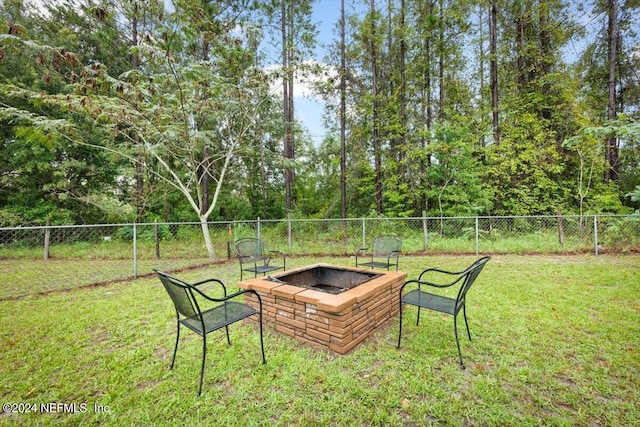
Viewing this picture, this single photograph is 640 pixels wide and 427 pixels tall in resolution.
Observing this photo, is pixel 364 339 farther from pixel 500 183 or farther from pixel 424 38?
pixel 424 38

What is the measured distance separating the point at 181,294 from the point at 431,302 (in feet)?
7.05

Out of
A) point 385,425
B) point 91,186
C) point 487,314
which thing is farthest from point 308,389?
point 91,186

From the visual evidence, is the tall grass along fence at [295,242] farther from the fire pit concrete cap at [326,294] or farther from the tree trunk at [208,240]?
the fire pit concrete cap at [326,294]

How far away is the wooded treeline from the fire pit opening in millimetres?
4319

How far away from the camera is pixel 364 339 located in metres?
2.61

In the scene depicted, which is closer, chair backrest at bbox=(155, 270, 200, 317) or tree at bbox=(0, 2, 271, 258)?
chair backrest at bbox=(155, 270, 200, 317)

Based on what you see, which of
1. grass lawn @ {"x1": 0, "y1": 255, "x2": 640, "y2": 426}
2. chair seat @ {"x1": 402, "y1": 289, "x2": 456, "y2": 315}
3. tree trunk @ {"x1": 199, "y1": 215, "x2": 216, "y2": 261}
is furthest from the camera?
tree trunk @ {"x1": 199, "y1": 215, "x2": 216, "y2": 261}

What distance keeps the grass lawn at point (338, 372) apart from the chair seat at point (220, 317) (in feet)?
1.29

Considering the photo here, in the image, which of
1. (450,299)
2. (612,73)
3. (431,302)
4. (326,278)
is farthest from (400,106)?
(431,302)

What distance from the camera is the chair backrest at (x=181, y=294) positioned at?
6.27 feet

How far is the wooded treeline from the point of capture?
28.0 feet

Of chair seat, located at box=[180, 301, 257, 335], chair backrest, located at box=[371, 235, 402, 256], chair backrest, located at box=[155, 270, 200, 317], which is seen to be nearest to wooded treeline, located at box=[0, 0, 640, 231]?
chair backrest, located at box=[371, 235, 402, 256]

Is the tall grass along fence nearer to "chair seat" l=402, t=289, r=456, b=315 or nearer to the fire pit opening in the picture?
the fire pit opening

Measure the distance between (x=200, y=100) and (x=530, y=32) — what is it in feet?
40.2
